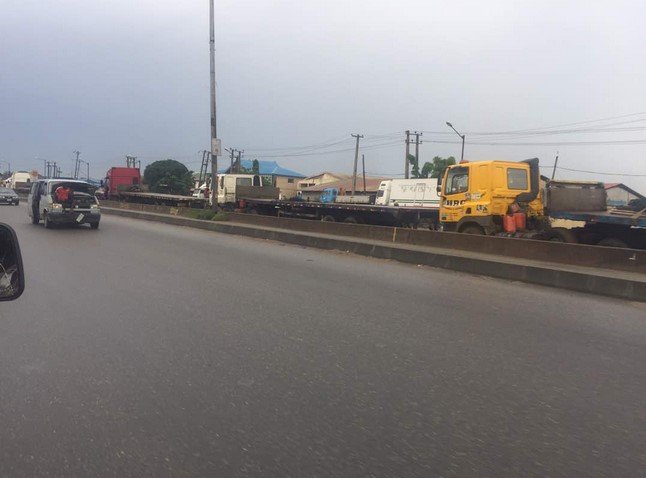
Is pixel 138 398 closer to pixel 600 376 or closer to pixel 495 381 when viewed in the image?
pixel 495 381

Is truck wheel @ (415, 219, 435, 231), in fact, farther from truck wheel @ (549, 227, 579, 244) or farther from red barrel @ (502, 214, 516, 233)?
truck wheel @ (549, 227, 579, 244)

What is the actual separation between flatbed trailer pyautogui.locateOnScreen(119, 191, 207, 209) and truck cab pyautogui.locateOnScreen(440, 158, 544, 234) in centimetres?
2070

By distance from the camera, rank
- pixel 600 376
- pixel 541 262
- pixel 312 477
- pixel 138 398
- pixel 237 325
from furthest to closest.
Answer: pixel 541 262 → pixel 237 325 → pixel 600 376 → pixel 138 398 → pixel 312 477

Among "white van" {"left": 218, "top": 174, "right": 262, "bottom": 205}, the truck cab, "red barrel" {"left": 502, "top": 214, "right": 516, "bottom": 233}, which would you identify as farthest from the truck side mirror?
"white van" {"left": 218, "top": 174, "right": 262, "bottom": 205}

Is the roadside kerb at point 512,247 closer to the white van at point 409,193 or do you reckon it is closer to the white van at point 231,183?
the white van at point 409,193

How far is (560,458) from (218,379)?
254cm

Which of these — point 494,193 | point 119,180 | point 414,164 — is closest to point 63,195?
point 494,193

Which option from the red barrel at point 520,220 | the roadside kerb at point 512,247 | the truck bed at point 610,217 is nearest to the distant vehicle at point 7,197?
the roadside kerb at point 512,247

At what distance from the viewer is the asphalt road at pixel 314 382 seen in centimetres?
328

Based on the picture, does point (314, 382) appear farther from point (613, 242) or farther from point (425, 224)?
point (425, 224)

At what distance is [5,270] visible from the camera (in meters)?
2.75

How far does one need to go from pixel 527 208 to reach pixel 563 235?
5.21 feet

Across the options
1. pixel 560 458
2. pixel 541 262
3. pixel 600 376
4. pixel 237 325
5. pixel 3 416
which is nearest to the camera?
pixel 560 458

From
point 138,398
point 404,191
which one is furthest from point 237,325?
point 404,191
